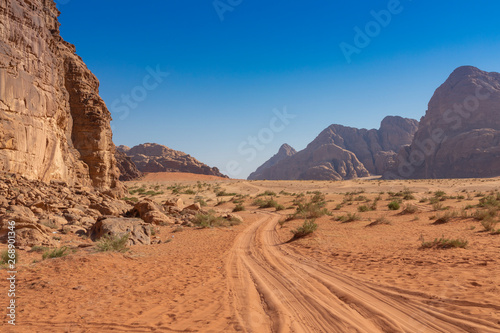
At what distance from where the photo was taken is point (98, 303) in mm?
4871

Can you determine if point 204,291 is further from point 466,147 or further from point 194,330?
point 466,147

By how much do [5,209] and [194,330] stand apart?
10046 mm

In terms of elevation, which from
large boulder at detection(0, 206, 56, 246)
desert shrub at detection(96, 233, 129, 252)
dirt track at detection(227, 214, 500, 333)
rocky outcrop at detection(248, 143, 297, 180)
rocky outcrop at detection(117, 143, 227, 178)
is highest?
rocky outcrop at detection(248, 143, 297, 180)

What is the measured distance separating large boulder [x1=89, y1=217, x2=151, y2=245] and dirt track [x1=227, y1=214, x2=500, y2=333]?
5366 millimetres

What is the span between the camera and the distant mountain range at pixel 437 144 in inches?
2758

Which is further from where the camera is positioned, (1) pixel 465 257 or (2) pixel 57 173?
(2) pixel 57 173

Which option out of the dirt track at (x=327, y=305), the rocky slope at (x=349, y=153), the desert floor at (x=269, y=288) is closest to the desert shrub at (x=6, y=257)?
the desert floor at (x=269, y=288)

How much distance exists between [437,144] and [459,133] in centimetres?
636

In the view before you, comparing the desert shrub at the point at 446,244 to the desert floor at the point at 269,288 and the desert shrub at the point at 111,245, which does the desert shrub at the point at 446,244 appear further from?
the desert shrub at the point at 111,245

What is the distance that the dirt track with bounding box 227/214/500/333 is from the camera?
380 cm

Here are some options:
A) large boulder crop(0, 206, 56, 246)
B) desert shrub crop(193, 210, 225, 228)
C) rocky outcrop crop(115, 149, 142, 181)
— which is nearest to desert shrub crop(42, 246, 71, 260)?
large boulder crop(0, 206, 56, 246)

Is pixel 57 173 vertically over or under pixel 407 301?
over

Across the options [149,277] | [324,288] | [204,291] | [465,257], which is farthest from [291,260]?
[465,257]

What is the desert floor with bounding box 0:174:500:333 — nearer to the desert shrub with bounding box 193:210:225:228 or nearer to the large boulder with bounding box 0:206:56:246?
the large boulder with bounding box 0:206:56:246
